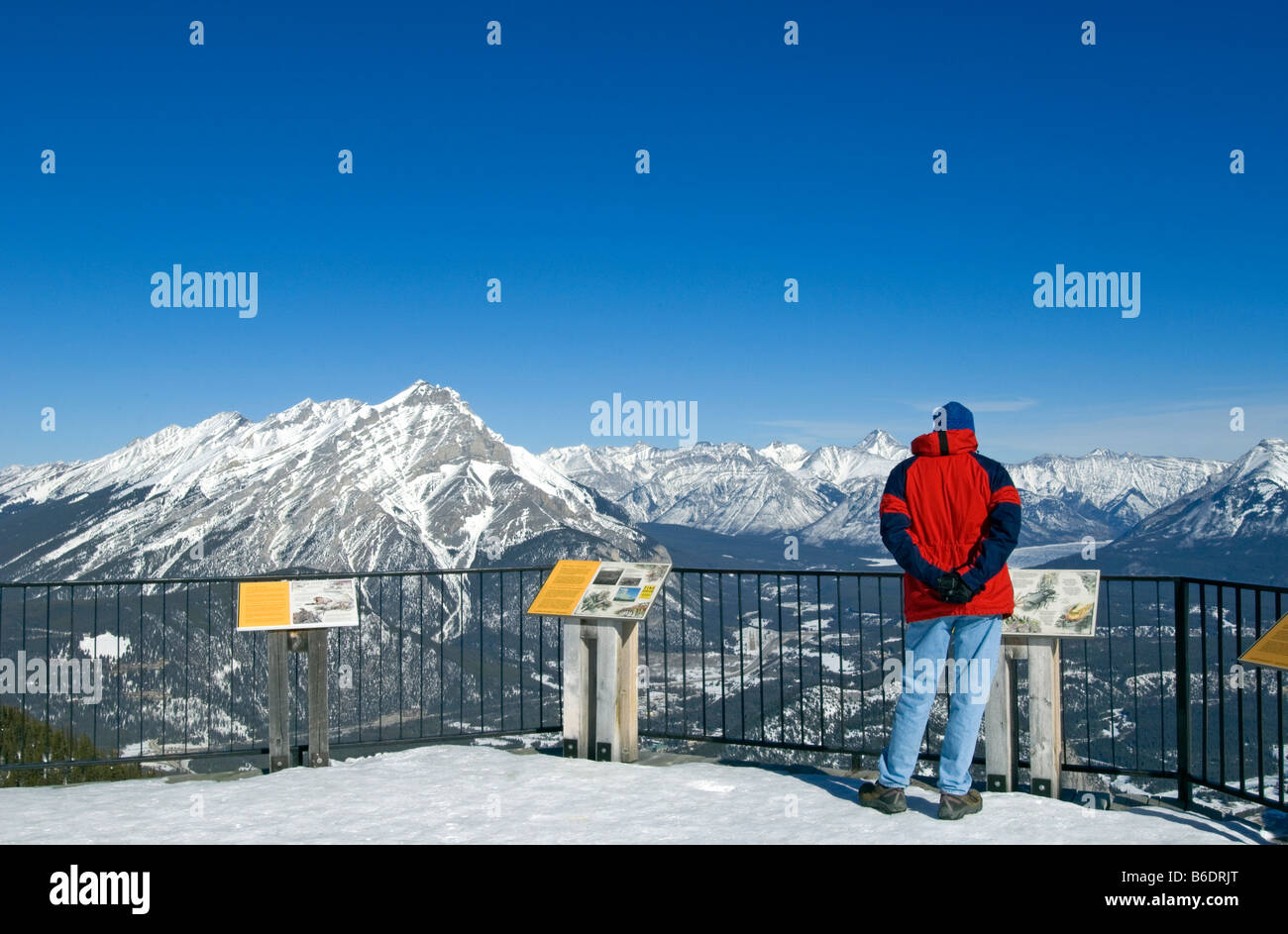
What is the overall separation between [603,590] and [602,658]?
0.57 m

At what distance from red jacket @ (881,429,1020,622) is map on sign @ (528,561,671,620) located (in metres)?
2.58

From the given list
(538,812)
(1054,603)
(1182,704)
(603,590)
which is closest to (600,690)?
(603,590)

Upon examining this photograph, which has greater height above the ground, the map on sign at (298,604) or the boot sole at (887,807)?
the map on sign at (298,604)

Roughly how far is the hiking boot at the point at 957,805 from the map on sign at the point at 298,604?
14.6ft

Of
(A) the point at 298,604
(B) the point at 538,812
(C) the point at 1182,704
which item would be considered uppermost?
(A) the point at 298,604

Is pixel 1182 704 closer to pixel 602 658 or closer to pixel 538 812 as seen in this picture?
pixel 602 658

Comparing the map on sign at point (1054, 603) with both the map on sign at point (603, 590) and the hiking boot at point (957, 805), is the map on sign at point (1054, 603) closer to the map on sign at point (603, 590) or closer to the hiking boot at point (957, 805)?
the hiking boot at point (957, 805)

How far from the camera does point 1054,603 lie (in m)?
6.96

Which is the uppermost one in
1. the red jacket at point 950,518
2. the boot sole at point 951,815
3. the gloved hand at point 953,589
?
the red jacket at point 950,518

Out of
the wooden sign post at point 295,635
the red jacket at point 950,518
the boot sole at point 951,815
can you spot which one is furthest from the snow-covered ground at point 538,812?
the red jacket at point 950,518

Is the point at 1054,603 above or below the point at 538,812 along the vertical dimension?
above

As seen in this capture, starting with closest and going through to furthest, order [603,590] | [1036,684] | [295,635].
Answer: [1036,684] < [295,635] < [603,590]

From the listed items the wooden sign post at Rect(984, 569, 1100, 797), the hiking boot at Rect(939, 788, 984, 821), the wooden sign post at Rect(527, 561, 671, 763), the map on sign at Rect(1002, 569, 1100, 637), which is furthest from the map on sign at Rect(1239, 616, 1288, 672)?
the wooden sign post at Rect(527, 561, 671, 763)

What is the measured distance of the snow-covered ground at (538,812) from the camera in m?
6.08
